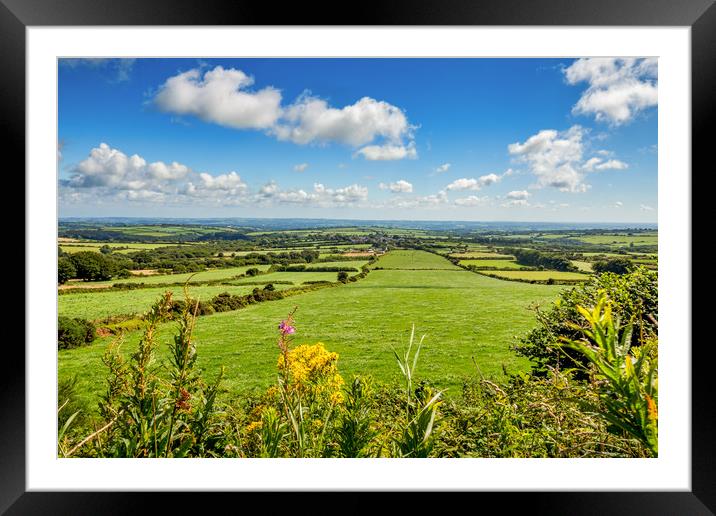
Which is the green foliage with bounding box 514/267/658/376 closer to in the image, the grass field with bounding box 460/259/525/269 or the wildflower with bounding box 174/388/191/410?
the grass field with bounding box 460/259/525/269

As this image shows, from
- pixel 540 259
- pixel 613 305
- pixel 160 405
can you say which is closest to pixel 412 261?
pixel 540 259

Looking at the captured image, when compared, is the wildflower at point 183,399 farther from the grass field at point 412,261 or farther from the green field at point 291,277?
the grass field at point 412,261

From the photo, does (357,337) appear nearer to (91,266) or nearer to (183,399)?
(91,266)
